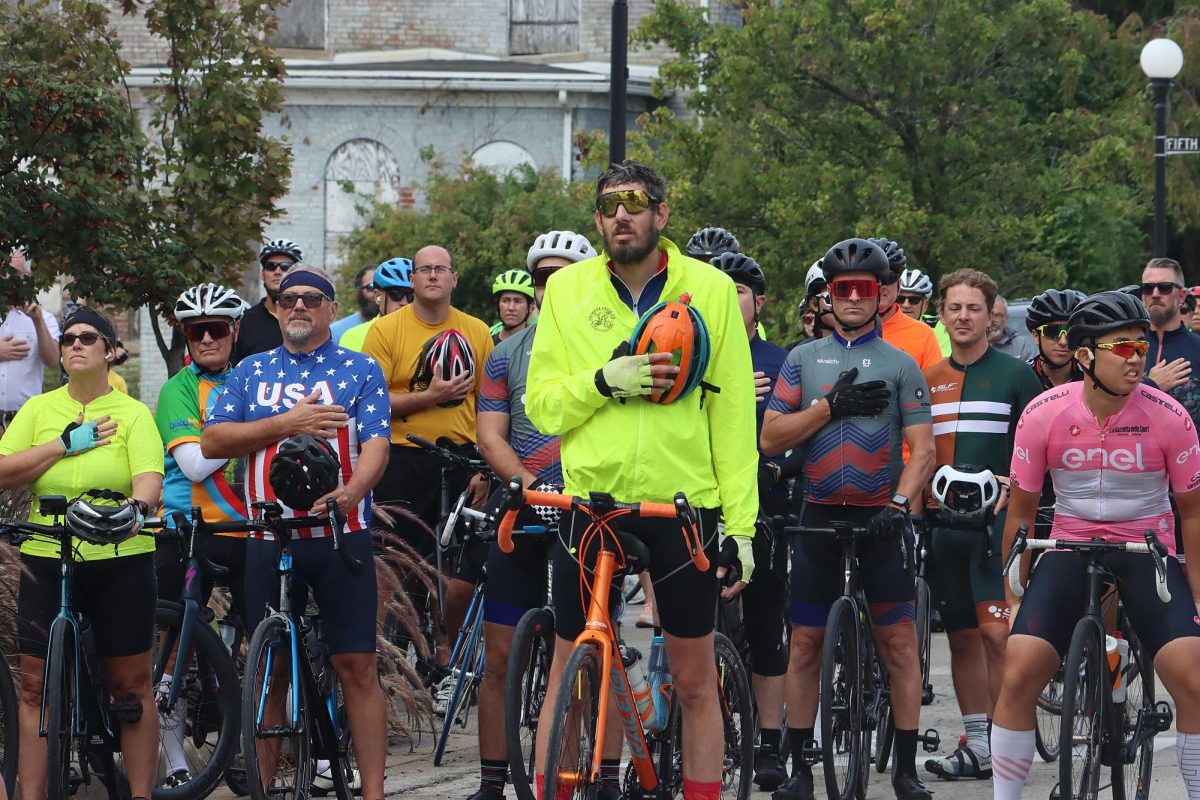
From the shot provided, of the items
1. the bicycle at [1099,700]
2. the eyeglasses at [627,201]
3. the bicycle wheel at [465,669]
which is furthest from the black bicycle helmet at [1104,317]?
the bicycle wheel at [465,669]

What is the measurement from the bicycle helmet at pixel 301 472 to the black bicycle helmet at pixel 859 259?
2371mm

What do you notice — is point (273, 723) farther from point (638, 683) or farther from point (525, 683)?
point (638, 683)

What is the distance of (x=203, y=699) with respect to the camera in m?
7.74

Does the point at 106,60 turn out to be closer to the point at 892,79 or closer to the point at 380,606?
the point at 380,606

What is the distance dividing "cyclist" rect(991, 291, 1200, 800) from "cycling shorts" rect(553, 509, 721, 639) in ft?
3.81

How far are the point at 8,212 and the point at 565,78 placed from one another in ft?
66.0

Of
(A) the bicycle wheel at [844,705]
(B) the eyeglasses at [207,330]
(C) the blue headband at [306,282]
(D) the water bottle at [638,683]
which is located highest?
(C) the blue headband at [306,282]

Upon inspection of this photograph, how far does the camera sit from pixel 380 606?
8.78 metres

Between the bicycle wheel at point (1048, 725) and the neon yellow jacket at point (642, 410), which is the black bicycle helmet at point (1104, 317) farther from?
the bicycle wheel at point (1048, 725)

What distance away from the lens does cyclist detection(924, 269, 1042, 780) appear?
8562mm

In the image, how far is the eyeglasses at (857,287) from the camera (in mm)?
7715

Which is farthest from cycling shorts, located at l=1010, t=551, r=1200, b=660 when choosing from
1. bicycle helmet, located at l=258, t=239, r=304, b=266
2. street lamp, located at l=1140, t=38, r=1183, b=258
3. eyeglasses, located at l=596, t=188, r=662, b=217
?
street lamp, located at l=1140, t=38, r=1183, b=258

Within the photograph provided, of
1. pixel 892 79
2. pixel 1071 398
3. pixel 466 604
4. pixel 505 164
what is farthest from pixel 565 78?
pixel 1071 398

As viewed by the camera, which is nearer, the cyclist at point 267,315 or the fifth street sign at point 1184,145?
the cyclist at point 267,315
